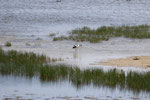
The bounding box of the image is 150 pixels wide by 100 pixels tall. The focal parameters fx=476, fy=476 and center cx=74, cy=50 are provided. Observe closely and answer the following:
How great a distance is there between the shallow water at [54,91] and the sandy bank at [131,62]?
3.79 metres

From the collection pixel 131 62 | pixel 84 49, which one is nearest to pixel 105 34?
pixel 84 49

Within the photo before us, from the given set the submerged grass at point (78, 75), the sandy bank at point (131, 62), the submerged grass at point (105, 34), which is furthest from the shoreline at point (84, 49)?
the submerged grass at point (78, 75)

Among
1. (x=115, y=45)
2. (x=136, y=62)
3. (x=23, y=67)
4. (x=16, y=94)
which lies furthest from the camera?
(x=115, y=45)

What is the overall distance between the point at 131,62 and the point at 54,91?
218 inches

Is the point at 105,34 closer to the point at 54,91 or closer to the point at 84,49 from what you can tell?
the point at 84,49

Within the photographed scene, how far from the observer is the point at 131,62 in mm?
18984

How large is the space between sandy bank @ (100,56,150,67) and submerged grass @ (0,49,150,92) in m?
2.53

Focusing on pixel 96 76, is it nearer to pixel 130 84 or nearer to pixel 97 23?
pixel 130 84

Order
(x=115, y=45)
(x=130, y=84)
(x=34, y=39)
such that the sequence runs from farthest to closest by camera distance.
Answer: (x=34, y=39), (x=115, y=45), (x=130, y=84)

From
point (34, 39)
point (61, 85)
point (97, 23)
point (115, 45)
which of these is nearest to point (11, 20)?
point (97, 23)

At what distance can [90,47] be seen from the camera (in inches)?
945

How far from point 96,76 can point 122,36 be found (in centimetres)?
1307

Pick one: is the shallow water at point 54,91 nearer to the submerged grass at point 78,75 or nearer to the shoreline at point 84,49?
the submerged grass at point 78,75

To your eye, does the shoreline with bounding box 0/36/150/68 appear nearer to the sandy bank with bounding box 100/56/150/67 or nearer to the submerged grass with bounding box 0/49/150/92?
the sandy bank with bounding box 100/56/150/67
